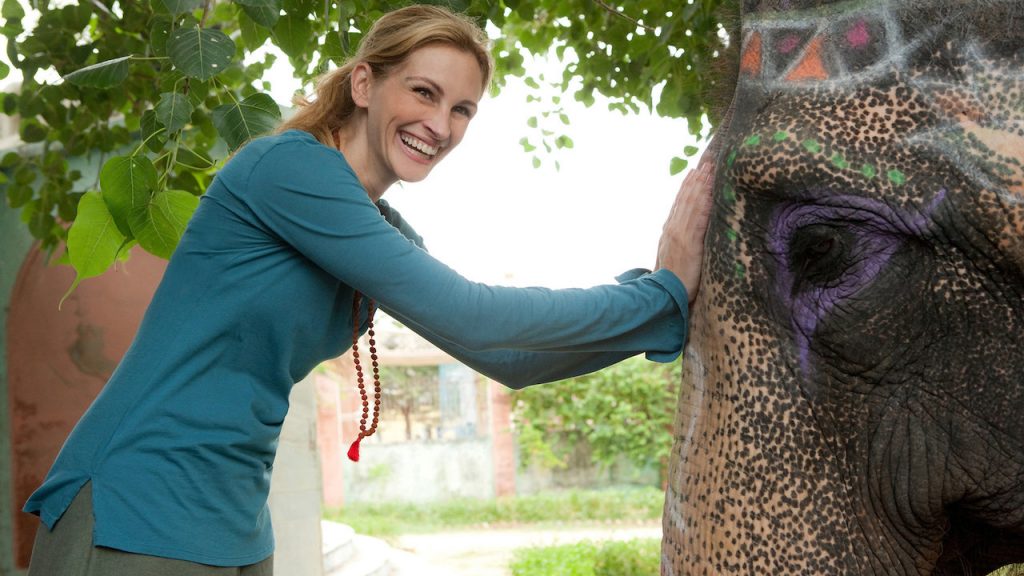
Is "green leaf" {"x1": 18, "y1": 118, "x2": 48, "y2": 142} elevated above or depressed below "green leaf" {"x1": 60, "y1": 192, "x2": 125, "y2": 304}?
above

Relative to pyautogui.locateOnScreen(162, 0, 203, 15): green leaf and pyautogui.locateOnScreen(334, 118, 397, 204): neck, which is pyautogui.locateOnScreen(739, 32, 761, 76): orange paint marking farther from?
pyautogui.locateOnScreen(162, 0, 203, 15): green leaf

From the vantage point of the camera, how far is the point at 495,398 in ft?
51.2

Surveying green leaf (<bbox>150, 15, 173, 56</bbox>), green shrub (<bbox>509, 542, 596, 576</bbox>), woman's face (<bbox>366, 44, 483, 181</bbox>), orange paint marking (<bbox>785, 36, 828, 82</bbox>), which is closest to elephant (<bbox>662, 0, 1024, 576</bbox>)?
orange paint marking (<bbox>785, 36, 828, 82</bbox>)

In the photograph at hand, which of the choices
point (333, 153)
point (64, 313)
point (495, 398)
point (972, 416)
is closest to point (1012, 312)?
point (972, 416)

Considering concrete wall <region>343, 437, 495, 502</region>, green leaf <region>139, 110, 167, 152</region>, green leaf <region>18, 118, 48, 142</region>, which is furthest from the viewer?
concrete wall <region>343, 437, 495, 502</region>

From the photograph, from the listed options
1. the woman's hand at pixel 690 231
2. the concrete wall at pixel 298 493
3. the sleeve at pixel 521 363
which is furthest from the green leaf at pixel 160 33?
the concrete wall at pixel 298 493

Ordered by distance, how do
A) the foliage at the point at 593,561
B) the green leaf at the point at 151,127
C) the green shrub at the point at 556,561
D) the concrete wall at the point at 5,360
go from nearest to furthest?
the green leaf at the point at 151,127
the concrete wall at the point at 5,360
the green shrub at the point at 556,561
the foliage at the point at 593,561

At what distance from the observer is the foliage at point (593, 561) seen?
9.38 meters

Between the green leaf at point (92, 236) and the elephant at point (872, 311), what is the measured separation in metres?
1.15

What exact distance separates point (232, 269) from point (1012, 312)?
932 mm

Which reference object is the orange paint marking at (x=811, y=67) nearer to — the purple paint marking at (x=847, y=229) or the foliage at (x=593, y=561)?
the purple paint marking at (x=847, y=229)

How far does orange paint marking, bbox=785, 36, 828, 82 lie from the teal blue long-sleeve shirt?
28cm

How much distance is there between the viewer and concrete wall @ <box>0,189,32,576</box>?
19.0ft

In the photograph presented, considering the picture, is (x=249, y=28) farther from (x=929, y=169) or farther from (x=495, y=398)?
(x=495, y=398)
